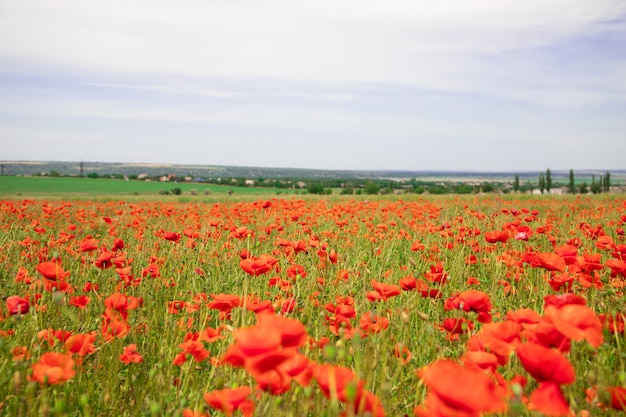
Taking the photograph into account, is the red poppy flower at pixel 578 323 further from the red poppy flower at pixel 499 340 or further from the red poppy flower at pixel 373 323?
the red poppy flower at pixel 373 323

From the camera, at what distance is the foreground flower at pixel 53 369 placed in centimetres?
131

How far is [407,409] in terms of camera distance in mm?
1765

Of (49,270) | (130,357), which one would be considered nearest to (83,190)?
(49,270)

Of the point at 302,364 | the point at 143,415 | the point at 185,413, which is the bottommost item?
the point at 143,415

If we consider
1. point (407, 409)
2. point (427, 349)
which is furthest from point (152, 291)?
point (407, 409)

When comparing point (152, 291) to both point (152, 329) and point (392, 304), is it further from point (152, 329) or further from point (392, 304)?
point (392, 304)

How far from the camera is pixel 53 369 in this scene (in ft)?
4.33

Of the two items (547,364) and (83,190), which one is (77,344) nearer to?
(547,364)

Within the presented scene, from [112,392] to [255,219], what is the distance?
18.3ft

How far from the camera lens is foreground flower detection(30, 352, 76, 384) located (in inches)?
51.6

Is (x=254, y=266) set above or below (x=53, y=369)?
above

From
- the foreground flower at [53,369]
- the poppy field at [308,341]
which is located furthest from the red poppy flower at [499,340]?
the foreground flower at [53,369]

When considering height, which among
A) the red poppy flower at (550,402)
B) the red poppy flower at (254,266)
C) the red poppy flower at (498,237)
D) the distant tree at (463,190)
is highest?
the red poppy flower at (254,266)

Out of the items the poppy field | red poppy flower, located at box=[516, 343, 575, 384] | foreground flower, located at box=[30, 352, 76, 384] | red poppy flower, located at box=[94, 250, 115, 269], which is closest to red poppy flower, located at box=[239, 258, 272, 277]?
the poppy field
